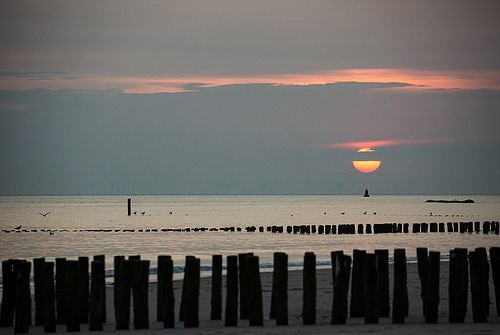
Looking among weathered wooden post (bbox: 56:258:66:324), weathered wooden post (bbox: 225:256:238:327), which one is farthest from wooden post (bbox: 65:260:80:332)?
weathered wooden post (bbox: 225:256:238:327)

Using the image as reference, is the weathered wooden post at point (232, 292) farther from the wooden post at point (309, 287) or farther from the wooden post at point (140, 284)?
the wooden post at point (140, 284)

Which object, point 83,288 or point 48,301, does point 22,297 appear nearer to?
point 48,301

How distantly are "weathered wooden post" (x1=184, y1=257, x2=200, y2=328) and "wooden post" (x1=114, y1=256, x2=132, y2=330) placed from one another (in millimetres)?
904

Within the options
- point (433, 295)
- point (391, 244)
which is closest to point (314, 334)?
point (433, 295)

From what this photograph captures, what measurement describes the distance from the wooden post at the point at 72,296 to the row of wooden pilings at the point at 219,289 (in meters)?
0.02

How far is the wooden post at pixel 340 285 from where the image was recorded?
984 centimetres

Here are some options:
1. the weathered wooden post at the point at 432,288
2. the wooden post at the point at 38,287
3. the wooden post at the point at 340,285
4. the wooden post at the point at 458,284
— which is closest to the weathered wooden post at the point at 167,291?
the wooden post at the point at 38,287

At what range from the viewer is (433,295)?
10180mm

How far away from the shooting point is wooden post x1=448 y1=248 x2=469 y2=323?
10180 mm

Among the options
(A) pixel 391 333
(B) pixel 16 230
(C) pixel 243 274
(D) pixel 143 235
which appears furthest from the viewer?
(B) pixel 16 230

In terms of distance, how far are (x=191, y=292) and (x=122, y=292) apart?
1074 millimetres

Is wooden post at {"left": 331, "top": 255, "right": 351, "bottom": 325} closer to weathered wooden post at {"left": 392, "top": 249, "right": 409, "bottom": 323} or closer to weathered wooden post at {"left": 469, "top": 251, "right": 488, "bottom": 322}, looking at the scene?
weathered wooden post at {"left": 392, "top": 249, "right": 409, "bottom": 323}

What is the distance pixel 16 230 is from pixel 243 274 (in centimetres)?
5614

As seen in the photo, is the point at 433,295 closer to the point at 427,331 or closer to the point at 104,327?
the point at 427,331
